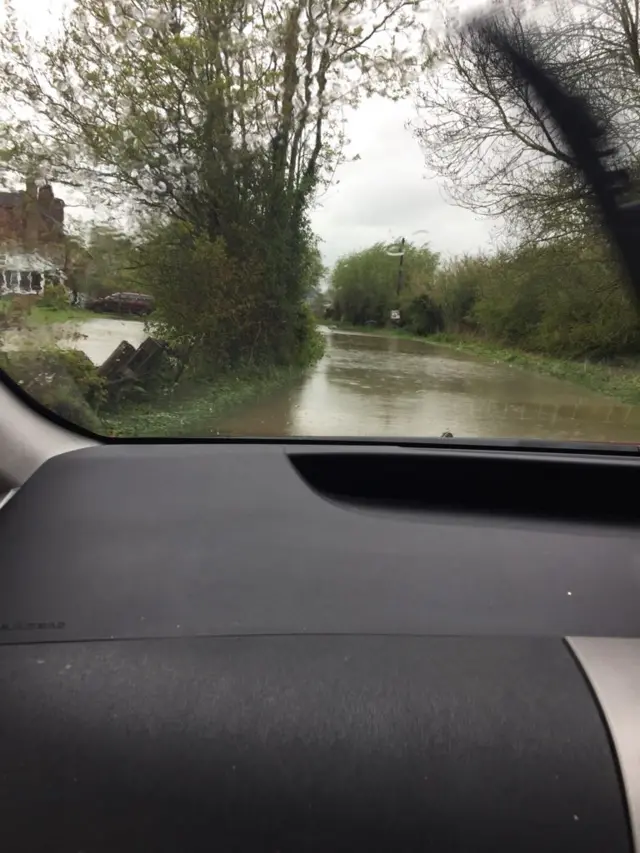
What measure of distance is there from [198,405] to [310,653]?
10.0 ft

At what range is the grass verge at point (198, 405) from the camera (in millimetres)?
4102

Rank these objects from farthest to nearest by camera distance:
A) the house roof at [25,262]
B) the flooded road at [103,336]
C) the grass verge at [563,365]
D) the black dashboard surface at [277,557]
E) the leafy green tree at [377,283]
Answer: the leafy green tree at [377,283]
the flooded road at [103,336]
the grass verge at [563,365]
the house roof at [25,262]
the black dashboard surface at [277,557]

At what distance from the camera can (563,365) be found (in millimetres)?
4801

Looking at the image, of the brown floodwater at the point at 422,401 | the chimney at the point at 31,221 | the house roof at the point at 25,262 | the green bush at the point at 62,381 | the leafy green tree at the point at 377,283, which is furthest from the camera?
the brown floodwater at the point at 422,401

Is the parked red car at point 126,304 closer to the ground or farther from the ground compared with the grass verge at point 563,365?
farther from the ground

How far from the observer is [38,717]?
1.73m

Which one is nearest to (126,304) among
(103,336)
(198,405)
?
(103,336)

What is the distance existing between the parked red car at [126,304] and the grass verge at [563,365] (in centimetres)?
118

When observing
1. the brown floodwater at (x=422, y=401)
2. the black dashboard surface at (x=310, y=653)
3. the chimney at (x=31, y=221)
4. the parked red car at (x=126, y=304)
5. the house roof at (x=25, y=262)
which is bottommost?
the black dashboard surface at (x=310, y=653)

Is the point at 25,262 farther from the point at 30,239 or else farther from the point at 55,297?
the point at 55,297

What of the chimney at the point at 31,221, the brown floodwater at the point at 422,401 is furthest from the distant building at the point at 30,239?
the brown floodwater at the point at 422,401

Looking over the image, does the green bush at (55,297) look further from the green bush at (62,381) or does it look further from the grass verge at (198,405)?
the grass verge at (198,405)

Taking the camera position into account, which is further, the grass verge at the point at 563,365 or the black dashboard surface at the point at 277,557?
the grass verge at the point at 563,365

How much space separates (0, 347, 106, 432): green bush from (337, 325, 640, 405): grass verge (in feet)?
4.90
